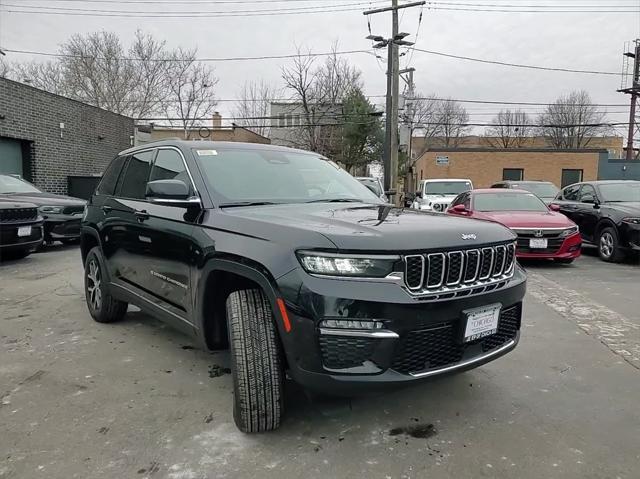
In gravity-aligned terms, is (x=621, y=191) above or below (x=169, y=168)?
below

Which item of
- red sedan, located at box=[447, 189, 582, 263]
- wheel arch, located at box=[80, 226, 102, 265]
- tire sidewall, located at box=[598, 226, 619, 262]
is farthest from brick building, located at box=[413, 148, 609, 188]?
wheel arch, located at box=[80, 226, 102, 265]

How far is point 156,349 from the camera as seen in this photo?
418 centimetres

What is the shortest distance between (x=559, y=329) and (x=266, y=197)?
10.7 feet

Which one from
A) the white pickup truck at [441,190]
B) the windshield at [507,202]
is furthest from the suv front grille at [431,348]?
the white pickup truck at [441,190]

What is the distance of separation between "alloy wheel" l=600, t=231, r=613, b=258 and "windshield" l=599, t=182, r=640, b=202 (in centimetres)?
82

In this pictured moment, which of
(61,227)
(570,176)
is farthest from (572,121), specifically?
(61,227)

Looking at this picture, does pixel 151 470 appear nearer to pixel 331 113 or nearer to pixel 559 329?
pixel 559 329

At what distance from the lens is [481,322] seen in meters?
2.69

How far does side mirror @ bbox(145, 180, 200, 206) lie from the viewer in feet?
10.4

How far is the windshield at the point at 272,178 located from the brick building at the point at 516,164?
2627 centimetres

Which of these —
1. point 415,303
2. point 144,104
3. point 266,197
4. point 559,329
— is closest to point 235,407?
point 415,303

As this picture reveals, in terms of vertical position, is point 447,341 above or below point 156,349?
above

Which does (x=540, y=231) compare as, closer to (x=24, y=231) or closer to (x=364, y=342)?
(x=364, y=342)

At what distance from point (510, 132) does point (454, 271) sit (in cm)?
6319
